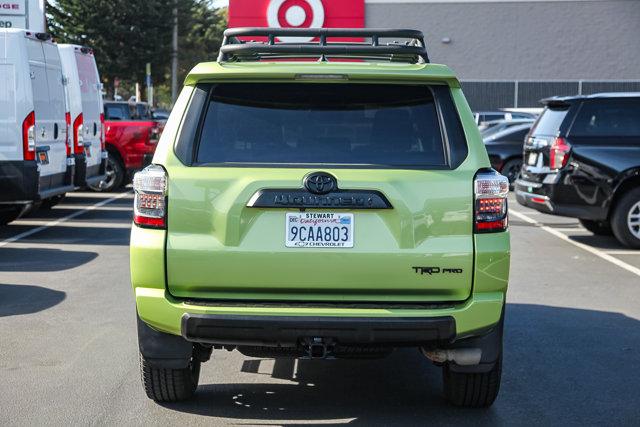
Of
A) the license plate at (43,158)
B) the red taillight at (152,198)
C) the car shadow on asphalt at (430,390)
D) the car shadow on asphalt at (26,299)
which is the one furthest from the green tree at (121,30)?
the red taillight at (152,198)

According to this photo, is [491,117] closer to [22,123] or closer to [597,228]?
[597,228]

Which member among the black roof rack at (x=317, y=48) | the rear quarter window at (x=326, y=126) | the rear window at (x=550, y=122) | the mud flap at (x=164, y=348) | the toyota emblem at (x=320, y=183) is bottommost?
the mud flap at (x=164, y=348)

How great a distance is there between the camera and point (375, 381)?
21.1 ft

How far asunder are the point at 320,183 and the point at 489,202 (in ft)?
2.68

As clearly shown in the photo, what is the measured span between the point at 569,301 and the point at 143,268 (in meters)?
5.02

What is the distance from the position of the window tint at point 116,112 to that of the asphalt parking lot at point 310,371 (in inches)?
423

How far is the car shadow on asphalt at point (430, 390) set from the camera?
5.65 m

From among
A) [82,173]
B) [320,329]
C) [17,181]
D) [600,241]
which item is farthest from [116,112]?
[320,329]

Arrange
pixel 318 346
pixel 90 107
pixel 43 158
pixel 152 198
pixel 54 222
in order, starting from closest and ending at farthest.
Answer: pixel 318 346 < pixel 152 198 < pixel 43 158 < pixel 54 222 < pixel 90 107

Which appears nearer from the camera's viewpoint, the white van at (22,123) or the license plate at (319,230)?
the license plate at (319,230)

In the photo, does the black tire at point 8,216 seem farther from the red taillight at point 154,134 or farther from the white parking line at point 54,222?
the red taillight at point 154,134

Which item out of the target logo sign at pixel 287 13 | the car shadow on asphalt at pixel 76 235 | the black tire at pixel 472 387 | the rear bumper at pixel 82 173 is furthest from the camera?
the target logo sign at pixel 287 13

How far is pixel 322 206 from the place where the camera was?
507 cm

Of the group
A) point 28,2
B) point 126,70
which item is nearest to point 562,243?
point 28,2
